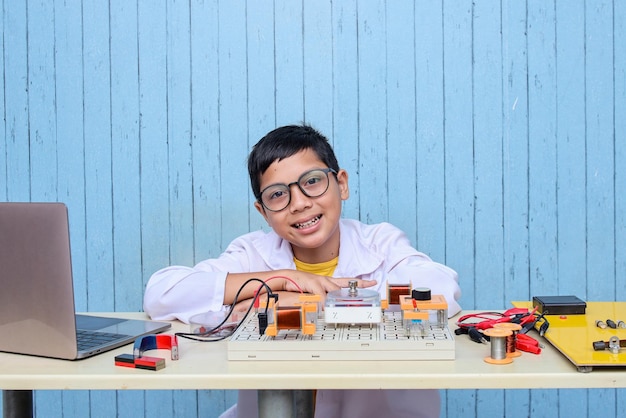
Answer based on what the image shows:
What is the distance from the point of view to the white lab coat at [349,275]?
5.04 ft

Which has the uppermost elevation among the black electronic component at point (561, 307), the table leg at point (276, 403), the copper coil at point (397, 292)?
the copper coil at point (397, 292)

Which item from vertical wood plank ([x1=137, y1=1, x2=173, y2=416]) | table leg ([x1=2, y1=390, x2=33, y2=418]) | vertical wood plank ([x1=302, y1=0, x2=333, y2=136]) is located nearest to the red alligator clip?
table leg ([x1=2, y1=390, x2=33, y2=418])

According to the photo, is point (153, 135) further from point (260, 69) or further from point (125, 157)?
point (260, 69)

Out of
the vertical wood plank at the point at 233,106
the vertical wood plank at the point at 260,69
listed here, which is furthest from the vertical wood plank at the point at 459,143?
the vertical wood plank at the point at 233,106

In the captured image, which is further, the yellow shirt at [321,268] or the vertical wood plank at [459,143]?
the vertical wood plank at [459,143]

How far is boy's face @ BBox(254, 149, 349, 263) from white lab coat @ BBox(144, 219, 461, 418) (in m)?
0.11

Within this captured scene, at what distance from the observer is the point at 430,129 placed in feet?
7.91

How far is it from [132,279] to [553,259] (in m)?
1.54

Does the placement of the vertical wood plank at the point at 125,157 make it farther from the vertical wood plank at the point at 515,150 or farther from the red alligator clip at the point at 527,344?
the red alligator clip at the point at 527,344

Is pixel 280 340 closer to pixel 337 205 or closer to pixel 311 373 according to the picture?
pixel 311 373

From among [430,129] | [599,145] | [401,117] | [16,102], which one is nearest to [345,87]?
[401,117]

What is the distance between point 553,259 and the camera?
243 cm

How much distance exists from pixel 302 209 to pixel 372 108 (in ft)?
2.60

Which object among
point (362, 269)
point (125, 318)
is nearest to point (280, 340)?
point (125, 318)
